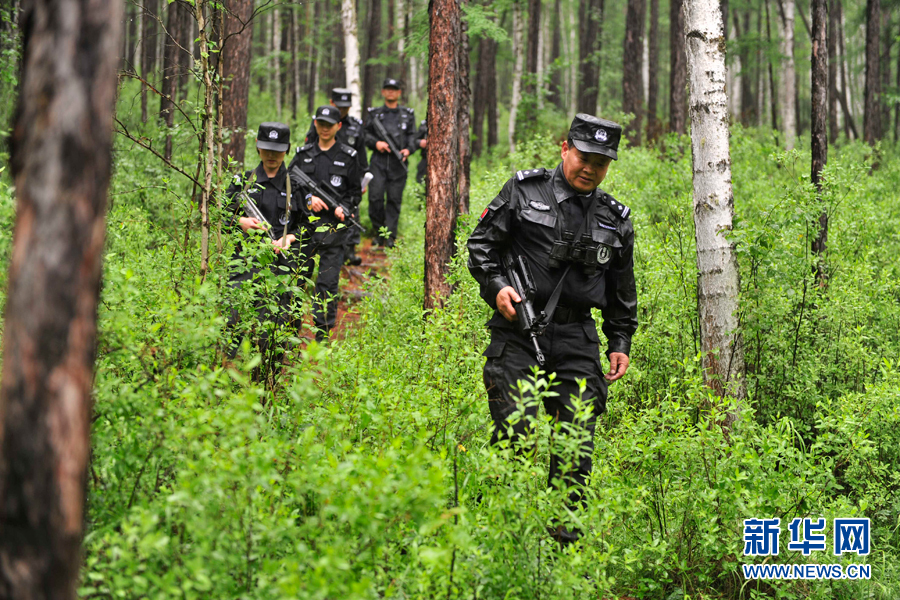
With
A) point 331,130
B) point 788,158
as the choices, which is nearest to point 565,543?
point 788,158

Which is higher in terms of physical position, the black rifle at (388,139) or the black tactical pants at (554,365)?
the black rifle at (388,139)

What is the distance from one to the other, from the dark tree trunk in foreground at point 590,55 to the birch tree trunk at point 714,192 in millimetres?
16999

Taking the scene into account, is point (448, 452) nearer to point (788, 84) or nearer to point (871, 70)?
point (871, 70)

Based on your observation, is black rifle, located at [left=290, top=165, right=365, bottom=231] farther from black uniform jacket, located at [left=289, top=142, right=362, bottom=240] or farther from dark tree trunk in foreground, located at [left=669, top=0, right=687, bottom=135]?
dark tree trunk in foreground, located at [left=669, top=0, right=687, bottom=135]

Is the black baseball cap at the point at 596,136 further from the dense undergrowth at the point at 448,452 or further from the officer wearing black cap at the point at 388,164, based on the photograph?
the officer wearing black cap at the point at 388,164

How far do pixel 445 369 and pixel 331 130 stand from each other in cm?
407

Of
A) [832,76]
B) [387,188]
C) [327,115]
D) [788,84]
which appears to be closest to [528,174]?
[327,115]

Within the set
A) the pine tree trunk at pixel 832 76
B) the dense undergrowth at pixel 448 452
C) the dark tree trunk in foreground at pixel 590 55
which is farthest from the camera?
the pine tree trunk at pixel 832 76

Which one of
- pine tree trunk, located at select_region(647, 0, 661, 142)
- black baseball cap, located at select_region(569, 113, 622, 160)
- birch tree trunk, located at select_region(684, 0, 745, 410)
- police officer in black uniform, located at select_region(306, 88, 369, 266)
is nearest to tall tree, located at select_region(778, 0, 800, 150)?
pine tree trunk, located at select_region(647, 0, 661, 142)

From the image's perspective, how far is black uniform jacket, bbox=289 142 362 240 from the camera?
7645 mm

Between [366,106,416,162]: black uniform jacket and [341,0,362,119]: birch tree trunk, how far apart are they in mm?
1719

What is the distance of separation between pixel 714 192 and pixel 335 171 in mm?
4291

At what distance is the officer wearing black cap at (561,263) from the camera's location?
3.85 meters

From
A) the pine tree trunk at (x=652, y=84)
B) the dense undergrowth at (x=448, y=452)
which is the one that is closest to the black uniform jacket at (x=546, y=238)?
the dense undergrowth at (x=448, y=452)
